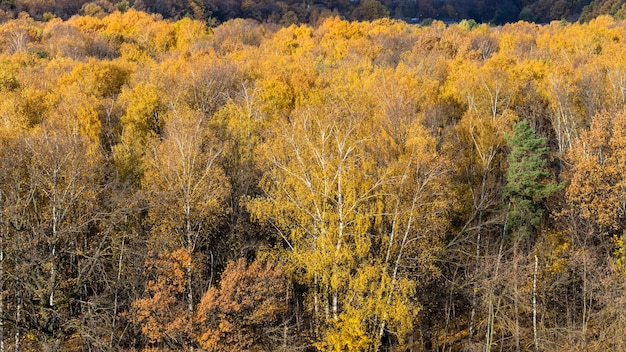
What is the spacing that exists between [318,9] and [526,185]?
117331 mm

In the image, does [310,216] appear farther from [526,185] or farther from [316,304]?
[526,185]

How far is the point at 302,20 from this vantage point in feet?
418

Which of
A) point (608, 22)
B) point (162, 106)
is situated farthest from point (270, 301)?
point (608, 22)

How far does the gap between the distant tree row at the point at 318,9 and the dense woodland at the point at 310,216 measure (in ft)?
209

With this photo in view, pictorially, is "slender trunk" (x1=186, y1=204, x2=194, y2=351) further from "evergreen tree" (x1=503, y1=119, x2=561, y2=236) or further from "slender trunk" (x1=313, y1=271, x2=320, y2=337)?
"evergreen tree" (x1=503, y1=119, x2=561, y2=236)

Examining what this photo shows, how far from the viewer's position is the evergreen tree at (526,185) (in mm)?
28094

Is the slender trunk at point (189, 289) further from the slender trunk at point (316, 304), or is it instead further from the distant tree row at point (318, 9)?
the distant tree row at point (318, 9)

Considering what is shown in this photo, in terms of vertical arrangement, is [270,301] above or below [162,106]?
below

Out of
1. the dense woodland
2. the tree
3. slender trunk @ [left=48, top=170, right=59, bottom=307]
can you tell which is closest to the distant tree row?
the dense woodland

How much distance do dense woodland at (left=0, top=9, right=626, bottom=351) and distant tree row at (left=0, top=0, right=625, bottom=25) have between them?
63798mm

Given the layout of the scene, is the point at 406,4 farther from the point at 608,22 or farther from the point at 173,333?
the point at 173,333

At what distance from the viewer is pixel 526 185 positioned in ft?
95.0

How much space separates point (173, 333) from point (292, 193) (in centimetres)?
729

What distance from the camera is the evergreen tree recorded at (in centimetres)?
2809
